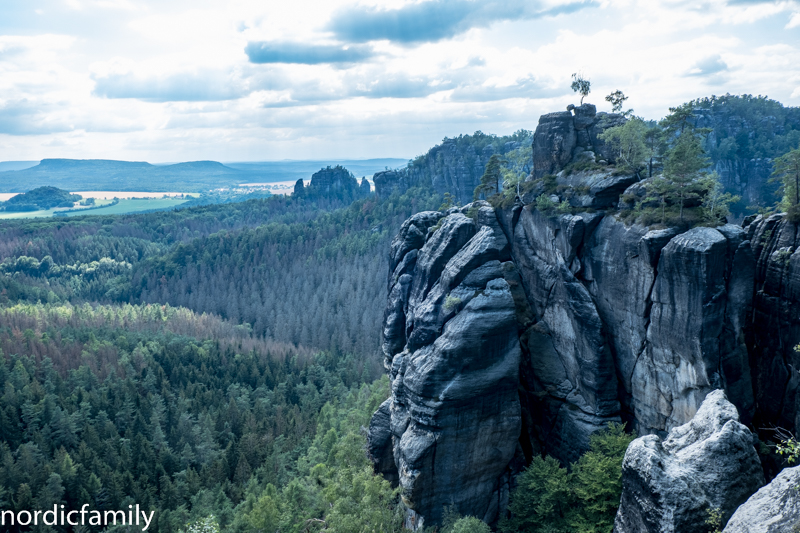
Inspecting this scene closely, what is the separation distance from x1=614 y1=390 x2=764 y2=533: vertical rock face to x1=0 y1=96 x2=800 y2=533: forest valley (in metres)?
8.02

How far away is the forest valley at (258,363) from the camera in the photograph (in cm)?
3738

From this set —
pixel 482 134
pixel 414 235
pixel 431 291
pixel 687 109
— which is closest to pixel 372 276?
pixel 482 134

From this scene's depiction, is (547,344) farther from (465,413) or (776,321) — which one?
(776,321)

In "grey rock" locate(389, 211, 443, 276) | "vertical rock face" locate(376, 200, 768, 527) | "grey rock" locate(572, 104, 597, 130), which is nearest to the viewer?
"vertical rock face" locate(376, 200, 768, 527)

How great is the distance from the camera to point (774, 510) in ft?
63.0

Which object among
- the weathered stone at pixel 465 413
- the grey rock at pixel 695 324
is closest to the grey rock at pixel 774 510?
the grey rock at pixel 695 324

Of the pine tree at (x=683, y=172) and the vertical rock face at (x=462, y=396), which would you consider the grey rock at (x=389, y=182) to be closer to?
the vertical rock face at (x=462, y=396)

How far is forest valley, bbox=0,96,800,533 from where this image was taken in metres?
37.4

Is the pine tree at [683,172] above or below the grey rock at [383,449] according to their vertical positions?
above

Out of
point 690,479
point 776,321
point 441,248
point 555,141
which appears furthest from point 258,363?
point 690,479

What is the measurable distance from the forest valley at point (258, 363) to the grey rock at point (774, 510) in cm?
1364

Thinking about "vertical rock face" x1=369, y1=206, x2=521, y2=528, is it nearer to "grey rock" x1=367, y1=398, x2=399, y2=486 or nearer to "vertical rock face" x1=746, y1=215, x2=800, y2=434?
"grey rock" x1=367, y1=398, x2=399, y2=486

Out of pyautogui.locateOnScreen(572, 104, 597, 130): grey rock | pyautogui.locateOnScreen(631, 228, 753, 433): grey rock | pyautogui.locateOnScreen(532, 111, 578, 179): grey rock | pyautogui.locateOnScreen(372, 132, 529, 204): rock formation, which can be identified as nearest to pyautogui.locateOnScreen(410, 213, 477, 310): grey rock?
pyautogui.locateOnScreen(532, 111, 578, 179): grey rock

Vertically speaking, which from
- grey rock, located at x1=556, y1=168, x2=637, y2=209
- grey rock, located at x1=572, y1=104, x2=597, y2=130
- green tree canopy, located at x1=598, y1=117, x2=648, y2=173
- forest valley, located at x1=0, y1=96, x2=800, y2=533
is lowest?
forest valley, located at x1=0, y1=96, x2=800, y2=533
